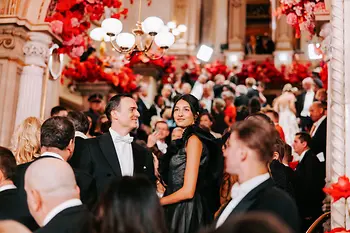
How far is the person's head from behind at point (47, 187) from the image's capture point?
8.07ft

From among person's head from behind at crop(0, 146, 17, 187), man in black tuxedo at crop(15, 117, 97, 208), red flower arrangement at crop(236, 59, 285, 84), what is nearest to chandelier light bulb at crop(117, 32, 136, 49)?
man in black tuxedo at crop(15, 117, 97, 208)

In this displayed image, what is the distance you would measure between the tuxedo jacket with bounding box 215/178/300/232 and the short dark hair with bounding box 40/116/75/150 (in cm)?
147

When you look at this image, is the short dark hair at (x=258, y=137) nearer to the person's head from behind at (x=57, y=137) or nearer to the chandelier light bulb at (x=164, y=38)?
the person's head from behind at (x=57, y=137)

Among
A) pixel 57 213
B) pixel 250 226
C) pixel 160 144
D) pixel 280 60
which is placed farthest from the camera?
pixel 280 60

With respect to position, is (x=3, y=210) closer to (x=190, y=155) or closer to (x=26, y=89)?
(x=190, y=155)

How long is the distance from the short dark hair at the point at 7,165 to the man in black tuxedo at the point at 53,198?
0.92 meters

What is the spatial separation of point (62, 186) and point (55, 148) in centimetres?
111

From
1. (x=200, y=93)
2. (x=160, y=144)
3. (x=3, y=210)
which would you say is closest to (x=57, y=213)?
(x=3, y=210)

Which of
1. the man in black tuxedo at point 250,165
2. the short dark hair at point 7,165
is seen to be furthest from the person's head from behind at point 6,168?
the man in black tuxedo at point 250,165

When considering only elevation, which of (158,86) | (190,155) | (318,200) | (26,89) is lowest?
(318,200)

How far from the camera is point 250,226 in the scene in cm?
152

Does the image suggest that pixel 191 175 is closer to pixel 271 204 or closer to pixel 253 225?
pixel 271 204

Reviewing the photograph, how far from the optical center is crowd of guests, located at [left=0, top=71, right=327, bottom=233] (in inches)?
→ 81.3

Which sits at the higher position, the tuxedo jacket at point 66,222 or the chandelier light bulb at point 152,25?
the chandelier light bulb at point 152,25
